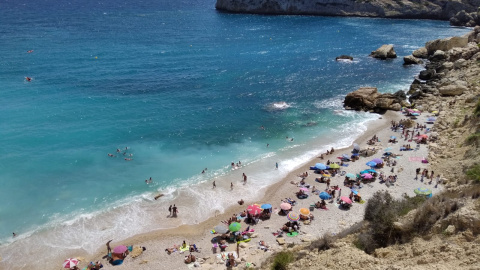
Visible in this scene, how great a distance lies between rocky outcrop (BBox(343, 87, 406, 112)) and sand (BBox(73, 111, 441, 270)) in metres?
13.5

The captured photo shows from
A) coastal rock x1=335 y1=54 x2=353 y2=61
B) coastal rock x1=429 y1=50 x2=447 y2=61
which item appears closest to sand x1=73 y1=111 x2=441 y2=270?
coastal rock x1=429 y1=50 x2=447 y2=61

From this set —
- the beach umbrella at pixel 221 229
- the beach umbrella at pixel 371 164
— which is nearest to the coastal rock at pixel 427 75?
the beach umbrella at pixel 371 164

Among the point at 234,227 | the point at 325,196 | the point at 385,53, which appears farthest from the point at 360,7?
the point at 234,227

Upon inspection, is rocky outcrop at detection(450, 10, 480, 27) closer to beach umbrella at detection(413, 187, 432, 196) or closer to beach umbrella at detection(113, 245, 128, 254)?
beach umbrella at detection(413, 187, 432, 196)

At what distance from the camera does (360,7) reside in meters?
134

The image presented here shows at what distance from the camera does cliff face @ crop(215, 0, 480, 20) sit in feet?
413

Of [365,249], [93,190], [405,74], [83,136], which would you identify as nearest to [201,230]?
[93,190]

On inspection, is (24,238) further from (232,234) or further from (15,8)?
(15,8)

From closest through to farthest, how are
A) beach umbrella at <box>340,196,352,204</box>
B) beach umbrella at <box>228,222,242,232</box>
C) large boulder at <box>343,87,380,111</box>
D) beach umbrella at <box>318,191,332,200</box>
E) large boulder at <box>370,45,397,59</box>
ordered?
beach umbrella at <box>228,222,242,232</box> → beach umbrella at <box>340,196,352,204</box> → beach umbrella at <box>318,191,332,200</box> → large boulder at <box>343,87,380,111</box> → large boulder at <box>370,45,397,59</box>

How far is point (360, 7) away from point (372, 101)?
3717 inches

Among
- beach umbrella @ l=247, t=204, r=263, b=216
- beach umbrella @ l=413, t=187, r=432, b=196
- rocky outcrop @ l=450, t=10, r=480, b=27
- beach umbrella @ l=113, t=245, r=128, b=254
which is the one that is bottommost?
beach umbrella @ l=113, t=245, r=128, b=254

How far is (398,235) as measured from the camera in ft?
57.1

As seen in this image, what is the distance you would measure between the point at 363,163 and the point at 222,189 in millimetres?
15830

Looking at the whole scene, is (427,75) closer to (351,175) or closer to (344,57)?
(344,57)
